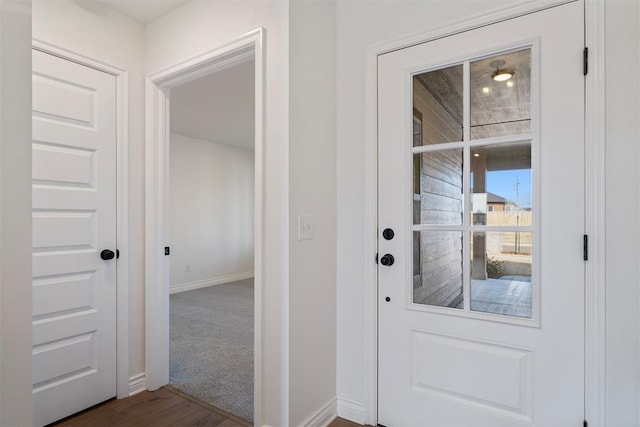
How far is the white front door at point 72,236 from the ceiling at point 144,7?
0.45 metres

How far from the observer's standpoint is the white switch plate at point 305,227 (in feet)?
5.69

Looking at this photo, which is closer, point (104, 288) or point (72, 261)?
point (72, 261)

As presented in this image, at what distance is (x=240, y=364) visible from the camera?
8.94 feet

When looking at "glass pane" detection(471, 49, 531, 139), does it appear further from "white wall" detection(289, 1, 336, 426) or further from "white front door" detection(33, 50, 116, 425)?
"white front door" detection(33, 50, 116, 425)

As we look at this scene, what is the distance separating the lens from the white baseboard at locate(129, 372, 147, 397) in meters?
2.26

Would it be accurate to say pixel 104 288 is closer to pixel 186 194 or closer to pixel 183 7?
pixel 183 7

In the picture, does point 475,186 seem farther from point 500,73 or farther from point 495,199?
point 500,73

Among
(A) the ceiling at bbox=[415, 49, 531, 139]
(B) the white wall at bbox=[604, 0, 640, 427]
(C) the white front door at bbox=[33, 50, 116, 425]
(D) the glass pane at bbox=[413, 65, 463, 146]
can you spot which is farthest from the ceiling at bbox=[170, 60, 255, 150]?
(B) the white wall at bbox=[604, 0, 640, 427]

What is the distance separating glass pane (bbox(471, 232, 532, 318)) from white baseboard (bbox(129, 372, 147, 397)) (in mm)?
2153

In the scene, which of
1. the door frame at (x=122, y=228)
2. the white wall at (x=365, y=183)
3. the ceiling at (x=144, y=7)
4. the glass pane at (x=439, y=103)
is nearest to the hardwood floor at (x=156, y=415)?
the door frame at (x=122, y=228)

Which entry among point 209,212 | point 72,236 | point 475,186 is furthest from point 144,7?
point 209,212

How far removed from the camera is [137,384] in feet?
7.54

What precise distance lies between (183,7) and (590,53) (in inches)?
86.2

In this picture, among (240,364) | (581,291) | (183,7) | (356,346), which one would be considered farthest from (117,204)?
(581,291)
